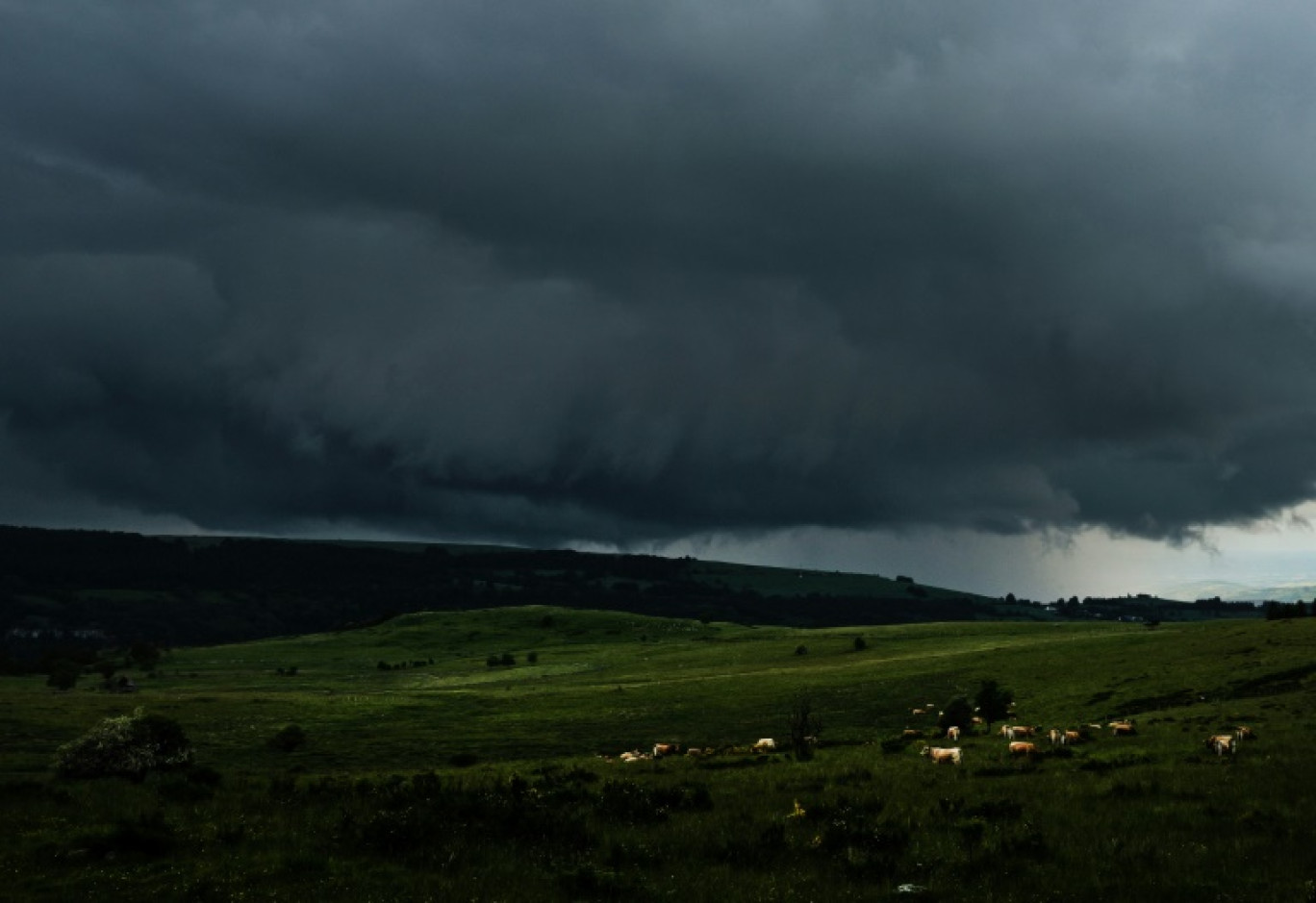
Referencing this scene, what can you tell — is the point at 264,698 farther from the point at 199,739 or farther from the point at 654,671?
the point at 654,671

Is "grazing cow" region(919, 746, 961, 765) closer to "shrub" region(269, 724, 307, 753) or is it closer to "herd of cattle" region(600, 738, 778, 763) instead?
"herd of cattle" region(600, 738, 778, 763)

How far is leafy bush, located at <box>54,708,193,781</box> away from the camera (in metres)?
40.5

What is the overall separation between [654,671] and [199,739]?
73016 millimetres

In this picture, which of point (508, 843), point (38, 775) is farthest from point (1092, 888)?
A: point (38, 775)

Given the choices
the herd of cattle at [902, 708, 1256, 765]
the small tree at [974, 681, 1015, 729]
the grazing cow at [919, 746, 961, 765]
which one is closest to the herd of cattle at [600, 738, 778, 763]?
the herd of cattle at [902, 708, 1256, 765]

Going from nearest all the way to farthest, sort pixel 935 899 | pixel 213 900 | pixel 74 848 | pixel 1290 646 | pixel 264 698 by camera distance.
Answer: pixel 935 899, pixel 213 900, pixel 74 848, pixel 1290 646, pixel 264 698

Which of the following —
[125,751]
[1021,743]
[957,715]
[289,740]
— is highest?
[1021,743]

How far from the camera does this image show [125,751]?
41.3m

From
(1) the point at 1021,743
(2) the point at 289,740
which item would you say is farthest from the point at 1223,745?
(2) the point at 289,740

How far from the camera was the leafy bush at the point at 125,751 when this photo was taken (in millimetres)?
40500

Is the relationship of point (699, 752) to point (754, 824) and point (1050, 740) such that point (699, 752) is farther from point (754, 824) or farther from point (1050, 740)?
point (754, 824)

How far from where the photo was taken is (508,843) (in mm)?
17438

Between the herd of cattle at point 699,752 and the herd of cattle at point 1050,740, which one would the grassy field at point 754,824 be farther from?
the herd of cattle at point 699,752

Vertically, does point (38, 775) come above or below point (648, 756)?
below
